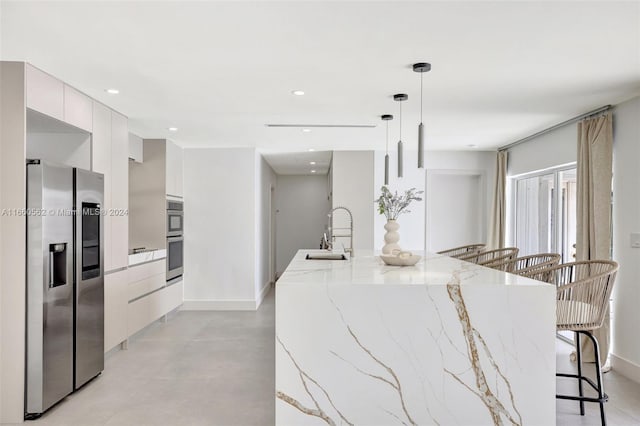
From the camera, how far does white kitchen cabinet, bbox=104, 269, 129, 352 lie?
4.05m

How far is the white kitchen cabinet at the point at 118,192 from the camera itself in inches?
166

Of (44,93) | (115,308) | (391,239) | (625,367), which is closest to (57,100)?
(44,93)

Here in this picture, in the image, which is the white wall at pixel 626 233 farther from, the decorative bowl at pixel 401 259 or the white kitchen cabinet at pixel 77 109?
the white kitchen cabinet at pixel 77 109

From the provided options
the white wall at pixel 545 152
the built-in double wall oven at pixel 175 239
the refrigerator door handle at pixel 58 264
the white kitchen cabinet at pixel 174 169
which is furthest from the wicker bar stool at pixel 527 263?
the white kitchen cabinet at pixel 174 169

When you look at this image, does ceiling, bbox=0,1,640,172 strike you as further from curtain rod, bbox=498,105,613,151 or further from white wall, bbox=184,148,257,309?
white wall, bbox=184,148,257,309

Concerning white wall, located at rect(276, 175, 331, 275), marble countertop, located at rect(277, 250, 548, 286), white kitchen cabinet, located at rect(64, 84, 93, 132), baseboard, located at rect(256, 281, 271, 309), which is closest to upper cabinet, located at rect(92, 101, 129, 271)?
white kitchen cabinet, located at rect(64, 84, 93, 132)

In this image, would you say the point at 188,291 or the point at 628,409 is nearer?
the point at 628,409

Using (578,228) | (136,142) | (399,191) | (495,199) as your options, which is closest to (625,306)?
(578,228)

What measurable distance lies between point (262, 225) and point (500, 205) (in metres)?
3.56

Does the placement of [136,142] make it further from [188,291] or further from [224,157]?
[188,291]

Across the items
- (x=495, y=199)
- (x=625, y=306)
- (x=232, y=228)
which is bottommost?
(x=625, y=306)

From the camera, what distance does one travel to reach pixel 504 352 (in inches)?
86.7

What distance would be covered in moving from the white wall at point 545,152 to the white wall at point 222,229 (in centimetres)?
356

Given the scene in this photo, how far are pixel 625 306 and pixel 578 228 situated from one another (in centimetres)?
80
